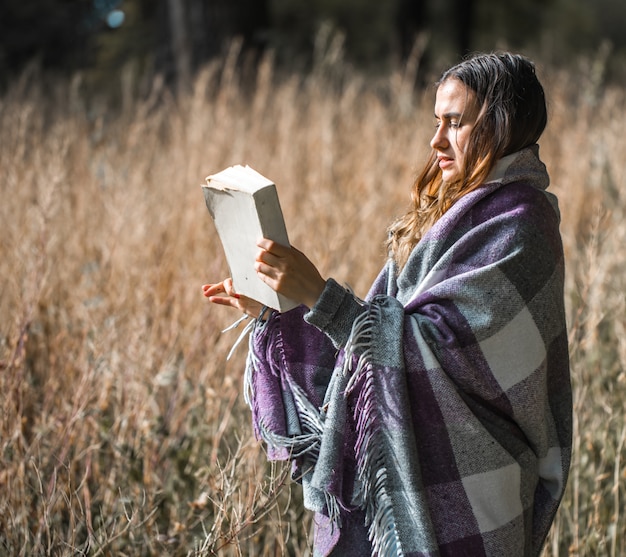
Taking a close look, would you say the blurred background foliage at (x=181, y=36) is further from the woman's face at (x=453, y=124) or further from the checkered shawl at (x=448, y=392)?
the checkered shawl at (x=448, y=392)

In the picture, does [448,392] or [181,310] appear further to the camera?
[181,310]

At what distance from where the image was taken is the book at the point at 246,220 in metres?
1.16

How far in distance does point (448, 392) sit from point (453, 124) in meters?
0.39

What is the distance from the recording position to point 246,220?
1.20 meters

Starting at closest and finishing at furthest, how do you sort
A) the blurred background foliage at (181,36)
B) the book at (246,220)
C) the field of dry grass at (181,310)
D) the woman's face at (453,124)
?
the book at (246,220), the woman's face at (453,124), the field of dry grass at (181,310), the blurred background foliage at (181,36)

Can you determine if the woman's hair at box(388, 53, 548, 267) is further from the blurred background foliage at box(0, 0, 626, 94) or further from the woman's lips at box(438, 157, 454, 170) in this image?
the blurred background foliage at box(0, 0, 626, 94)

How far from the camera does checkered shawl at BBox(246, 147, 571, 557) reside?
1190 mm

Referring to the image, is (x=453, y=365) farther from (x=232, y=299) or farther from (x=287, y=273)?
(x=232, y=299)

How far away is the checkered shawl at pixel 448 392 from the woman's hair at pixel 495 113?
23mm

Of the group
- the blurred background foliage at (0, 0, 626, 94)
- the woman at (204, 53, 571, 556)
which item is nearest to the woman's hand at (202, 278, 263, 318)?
the woman at (204, 53, 571, 556)

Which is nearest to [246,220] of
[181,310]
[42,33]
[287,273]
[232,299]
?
[287,273]

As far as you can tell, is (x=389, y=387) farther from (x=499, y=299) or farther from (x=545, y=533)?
(x=545, y=533)

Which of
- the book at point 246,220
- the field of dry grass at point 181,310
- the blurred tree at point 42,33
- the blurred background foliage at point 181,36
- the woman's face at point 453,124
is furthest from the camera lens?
the blurred tree at point 42,33

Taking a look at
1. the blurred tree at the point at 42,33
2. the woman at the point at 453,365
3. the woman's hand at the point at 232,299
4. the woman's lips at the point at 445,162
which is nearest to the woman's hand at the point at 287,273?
the woman at the point at 453,365
